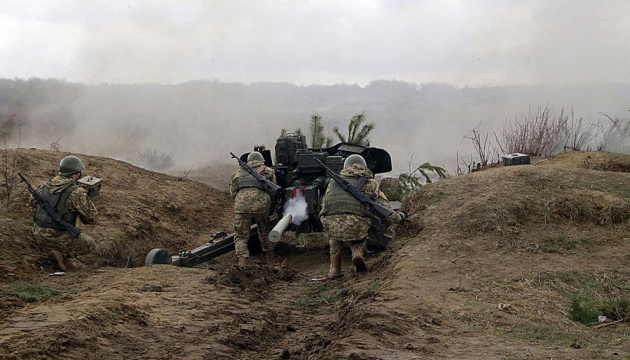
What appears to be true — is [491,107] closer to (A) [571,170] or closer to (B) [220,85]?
(B) [220,85]

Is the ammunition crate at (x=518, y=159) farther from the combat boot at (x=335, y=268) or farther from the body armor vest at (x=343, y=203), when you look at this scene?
the combat boot at (x=335, y=268)

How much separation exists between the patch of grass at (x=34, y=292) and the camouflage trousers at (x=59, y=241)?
4.95ft

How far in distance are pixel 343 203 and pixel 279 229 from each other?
1032 mm

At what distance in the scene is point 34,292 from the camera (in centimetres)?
691

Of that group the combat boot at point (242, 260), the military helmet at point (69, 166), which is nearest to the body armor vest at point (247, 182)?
the combat boot at point (242, 260)

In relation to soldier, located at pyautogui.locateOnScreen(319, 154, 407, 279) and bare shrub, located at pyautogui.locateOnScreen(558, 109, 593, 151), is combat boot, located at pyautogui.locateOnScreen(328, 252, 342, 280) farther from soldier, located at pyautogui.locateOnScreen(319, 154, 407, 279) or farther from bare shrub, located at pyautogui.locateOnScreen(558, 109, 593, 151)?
bare shrub, located at pyautogui.locateOnScreen(558, 109, 593, 151)

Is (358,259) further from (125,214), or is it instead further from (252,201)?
(125,214)

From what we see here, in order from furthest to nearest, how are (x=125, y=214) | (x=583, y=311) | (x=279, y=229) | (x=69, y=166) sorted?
(x=125, y=214) < (x=279, y=229) < (x=69, y=166) < (x=583, y=311)

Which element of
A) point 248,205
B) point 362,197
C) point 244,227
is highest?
point 362,197

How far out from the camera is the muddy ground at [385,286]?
516 cm

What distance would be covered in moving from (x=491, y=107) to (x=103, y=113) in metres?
20.5

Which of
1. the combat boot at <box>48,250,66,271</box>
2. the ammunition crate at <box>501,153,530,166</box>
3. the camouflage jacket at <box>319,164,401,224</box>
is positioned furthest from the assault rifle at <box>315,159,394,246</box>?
the ammunition crate at <box>501,153,530,166</box>

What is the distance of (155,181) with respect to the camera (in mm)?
15375

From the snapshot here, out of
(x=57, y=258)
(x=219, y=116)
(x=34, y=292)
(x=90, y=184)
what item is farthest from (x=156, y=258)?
(x=219, y=116)
